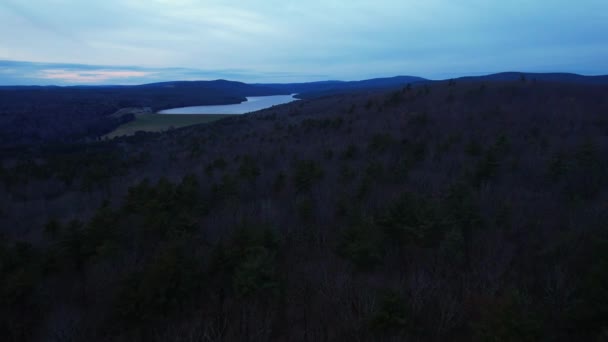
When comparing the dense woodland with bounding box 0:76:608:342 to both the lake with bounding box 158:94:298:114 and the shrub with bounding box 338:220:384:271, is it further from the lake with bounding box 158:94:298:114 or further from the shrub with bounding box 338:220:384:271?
the lake with bounding box 158:94:298:114

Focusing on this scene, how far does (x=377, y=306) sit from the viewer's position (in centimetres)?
330

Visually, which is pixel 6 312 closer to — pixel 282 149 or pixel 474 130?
pixel 282 149

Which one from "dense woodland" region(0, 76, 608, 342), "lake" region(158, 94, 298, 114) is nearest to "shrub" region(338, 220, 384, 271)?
"dense woodland" region(0, 76, 608, 342)

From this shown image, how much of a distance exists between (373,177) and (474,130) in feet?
25.3

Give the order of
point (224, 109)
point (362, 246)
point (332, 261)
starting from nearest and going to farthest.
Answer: point (362, 246) < point (332, 261) < point (224, 109)

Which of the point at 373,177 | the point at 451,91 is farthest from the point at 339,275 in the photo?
the point at 451,91

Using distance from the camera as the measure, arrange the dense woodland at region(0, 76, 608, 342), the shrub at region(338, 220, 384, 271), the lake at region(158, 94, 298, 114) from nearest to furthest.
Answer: the dense woodland at region(0, 76, 608, 342)
the shrub at region(338, 220, 384, 271)
the lake at region(158, 94, 298, 114)

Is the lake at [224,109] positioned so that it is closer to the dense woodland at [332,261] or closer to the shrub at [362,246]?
the dense woodland at [332,261]

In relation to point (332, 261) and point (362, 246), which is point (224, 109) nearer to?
point (332, 261)

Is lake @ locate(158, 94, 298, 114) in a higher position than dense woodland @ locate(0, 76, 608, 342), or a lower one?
higher

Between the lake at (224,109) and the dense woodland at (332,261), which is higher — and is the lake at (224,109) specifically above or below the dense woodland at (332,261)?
above

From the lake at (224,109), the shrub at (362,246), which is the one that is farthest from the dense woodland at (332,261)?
the lake at (224,109)

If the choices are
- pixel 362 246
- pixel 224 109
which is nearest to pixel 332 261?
pixel 362 246

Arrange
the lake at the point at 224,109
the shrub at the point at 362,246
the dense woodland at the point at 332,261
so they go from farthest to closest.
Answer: the lake at the point at 224,109 < the shrub at the point at 362,246 < the dense woodland at the point at 332,261
